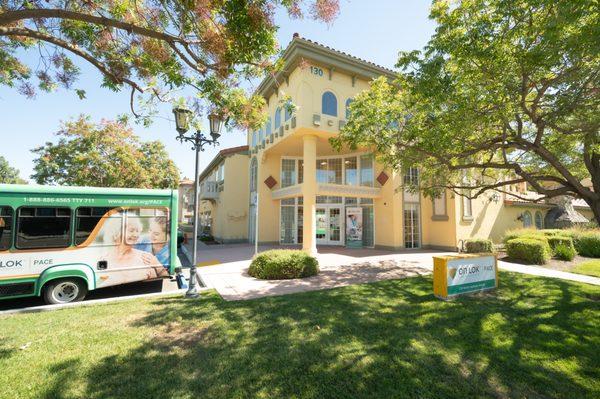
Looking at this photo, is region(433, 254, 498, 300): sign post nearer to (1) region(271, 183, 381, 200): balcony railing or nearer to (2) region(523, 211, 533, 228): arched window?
(1) region(271, 183, 381, 200): balcony railing

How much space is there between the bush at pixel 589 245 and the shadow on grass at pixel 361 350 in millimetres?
8974

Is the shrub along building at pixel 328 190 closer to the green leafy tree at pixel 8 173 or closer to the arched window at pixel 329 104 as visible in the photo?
the arched window at pixel 329 104

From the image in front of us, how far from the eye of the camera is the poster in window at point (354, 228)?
16.8 meters

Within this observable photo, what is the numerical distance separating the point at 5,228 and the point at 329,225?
576 inches

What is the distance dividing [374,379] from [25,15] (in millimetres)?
6504

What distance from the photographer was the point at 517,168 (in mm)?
7332

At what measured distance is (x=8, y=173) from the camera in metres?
50.5

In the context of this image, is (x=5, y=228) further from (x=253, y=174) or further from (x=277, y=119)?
(x=253, y=174)

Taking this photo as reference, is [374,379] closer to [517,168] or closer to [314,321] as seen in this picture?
[314,321]

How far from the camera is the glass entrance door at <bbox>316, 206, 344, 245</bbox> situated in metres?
17.6

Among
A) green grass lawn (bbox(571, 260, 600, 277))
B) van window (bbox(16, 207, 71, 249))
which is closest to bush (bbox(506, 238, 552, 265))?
green grass lawn (bbox(571, 260, 600, 277))

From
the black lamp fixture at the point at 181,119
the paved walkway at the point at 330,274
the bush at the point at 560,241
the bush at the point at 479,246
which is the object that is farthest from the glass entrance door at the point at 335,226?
the black lamp fixture at the point at 181,119

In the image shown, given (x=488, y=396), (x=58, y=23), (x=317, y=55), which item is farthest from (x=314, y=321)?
(x=317, y=55)

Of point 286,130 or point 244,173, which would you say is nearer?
point 286,130
